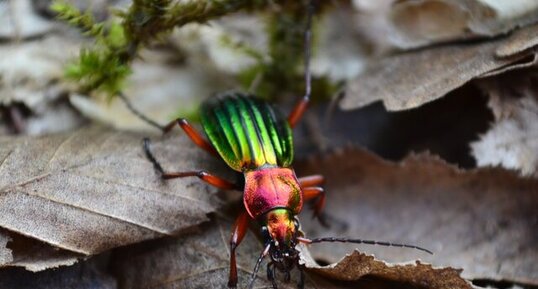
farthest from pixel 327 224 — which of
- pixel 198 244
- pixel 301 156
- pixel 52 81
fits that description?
pixel 52 81

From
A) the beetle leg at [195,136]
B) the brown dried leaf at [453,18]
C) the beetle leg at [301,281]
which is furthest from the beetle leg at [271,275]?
the brown dried leaf at [453,18]

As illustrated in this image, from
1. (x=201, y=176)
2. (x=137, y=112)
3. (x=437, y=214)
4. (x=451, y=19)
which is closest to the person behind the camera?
(x=201, y=176)

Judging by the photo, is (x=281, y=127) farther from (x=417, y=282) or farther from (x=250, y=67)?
(x=417, y=282)

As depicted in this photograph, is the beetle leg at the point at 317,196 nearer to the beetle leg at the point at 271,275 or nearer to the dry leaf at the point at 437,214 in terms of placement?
the dry leaf at the point at 437,214

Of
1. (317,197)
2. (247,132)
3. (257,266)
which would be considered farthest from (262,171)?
(257,266)

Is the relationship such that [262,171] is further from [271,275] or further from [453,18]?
[453,18]

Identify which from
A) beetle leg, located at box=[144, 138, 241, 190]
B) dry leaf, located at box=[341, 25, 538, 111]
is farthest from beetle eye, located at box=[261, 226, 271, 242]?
dry leaf, located at box=[341, 25, 538, 111]
